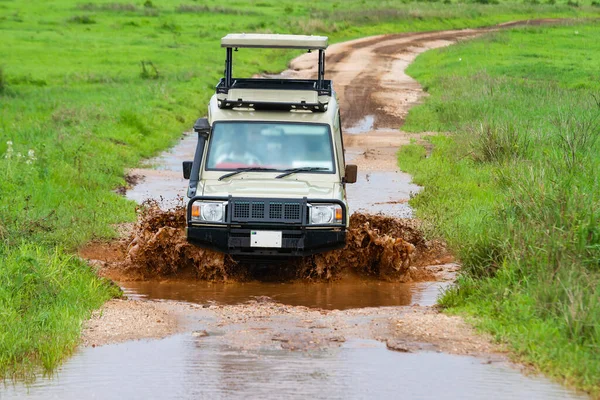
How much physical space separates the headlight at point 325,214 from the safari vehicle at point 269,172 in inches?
0.4

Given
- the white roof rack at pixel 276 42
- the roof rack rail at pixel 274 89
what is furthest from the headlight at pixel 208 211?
the white roof rack at pixel 276 42

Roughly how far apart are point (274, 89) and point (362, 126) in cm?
1396

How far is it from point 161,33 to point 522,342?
136 ft

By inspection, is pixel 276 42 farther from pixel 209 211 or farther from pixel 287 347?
pixel 287 347

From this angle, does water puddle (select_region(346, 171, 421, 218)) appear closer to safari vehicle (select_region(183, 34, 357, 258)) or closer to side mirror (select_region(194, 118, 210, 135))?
safari vehicle (select_region(183, 34, 357, 258))

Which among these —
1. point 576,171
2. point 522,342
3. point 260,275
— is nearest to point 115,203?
point 260,275

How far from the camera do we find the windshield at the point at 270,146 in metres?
11.7

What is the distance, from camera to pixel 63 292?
10008 mm

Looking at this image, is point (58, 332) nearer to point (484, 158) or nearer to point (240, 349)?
point (240, 349)

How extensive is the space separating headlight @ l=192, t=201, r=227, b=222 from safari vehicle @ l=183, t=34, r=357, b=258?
0.4 inches

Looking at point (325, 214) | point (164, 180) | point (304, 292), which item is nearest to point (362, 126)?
point (164, 180)

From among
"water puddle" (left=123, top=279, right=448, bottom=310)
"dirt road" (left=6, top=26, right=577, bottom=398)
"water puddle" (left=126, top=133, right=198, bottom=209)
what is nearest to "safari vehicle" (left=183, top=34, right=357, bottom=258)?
"water puddle" (left=123, top=279, right=448, bottom=310)

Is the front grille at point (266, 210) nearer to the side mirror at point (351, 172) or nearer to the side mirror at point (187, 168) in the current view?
the side mirror at point (351, 172)

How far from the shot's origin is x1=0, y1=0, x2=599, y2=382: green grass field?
9.99 m
